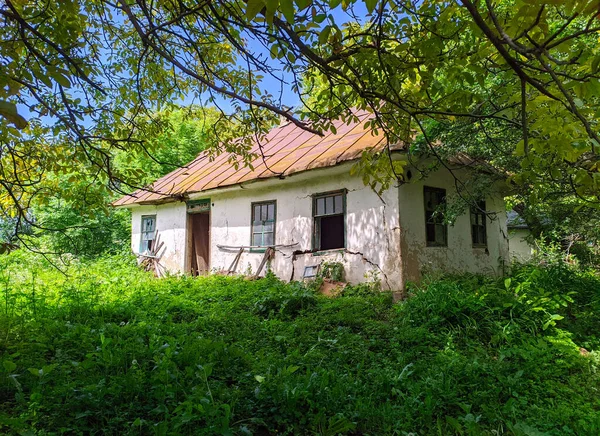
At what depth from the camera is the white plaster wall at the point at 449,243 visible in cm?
817

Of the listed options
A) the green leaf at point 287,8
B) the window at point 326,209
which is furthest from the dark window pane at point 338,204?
the green leaf at point 287,8

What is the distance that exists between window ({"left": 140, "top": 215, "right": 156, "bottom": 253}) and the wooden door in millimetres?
1923

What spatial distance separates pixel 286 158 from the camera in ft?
34.3

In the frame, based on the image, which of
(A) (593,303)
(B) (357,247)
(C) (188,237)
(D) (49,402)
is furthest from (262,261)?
(D) (49,402)

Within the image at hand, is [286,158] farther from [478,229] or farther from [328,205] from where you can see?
[478,229]

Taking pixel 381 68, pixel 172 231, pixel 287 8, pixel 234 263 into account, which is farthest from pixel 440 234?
pixel 287 8

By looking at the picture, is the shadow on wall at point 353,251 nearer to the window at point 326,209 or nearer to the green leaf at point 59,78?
the window at point 326,209

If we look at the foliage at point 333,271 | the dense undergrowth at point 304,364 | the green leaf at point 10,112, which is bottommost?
the dense undergrowth at point 304,364

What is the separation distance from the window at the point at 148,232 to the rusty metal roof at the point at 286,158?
2.70ft

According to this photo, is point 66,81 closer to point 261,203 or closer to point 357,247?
point 357,247

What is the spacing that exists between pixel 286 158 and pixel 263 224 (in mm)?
1750

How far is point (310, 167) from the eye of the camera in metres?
8.70

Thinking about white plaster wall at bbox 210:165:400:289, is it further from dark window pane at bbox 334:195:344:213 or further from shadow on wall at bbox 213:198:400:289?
dark window pane at bbox 334:195:344:213

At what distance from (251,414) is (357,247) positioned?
567cm
